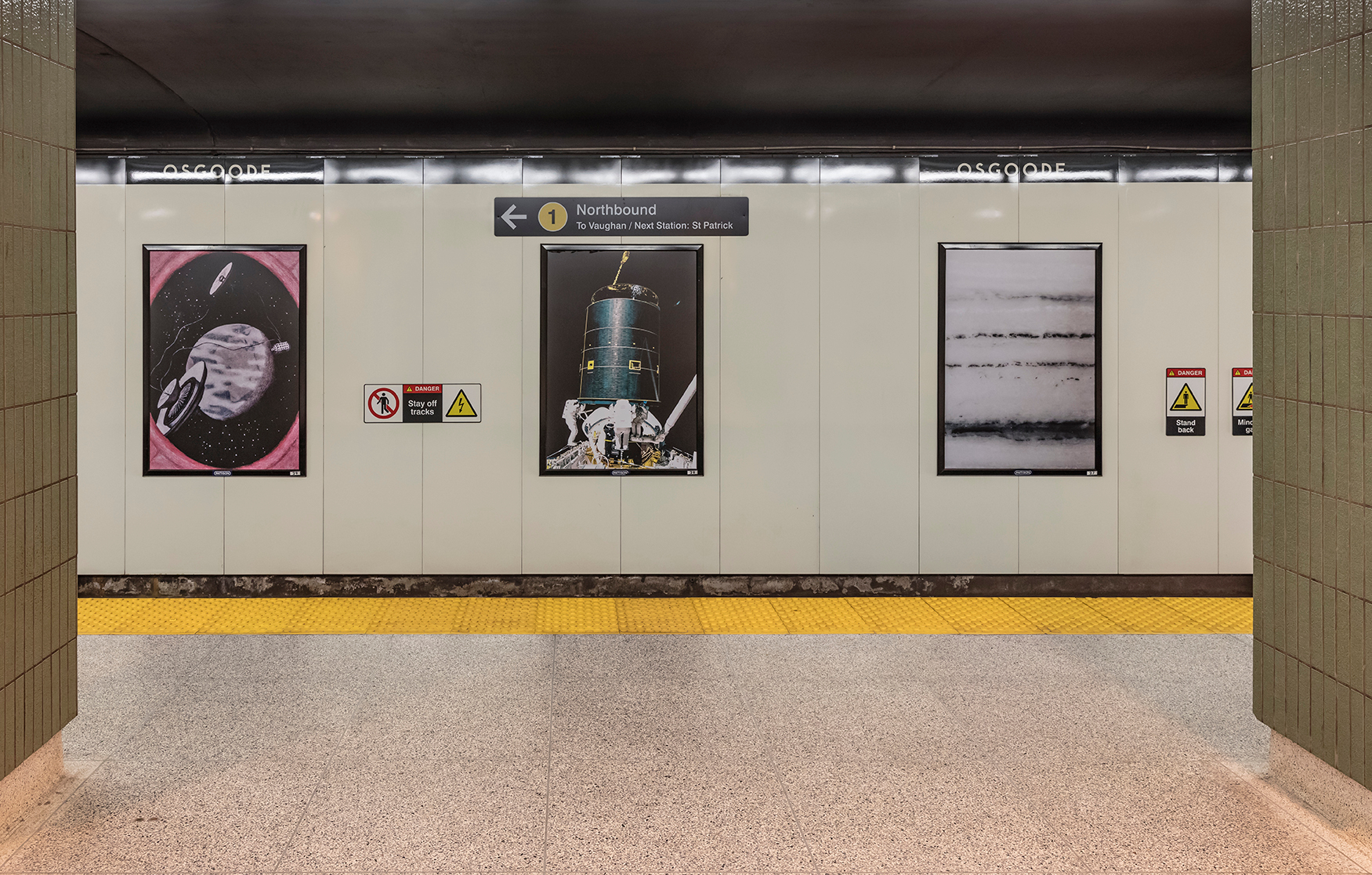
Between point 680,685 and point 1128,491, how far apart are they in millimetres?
3427

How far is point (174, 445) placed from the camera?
237 inches

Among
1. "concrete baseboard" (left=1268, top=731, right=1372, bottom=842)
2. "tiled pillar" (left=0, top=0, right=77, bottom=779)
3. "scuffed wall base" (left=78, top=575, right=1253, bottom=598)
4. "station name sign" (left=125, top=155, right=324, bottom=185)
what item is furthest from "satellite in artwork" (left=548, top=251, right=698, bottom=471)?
"concrete baseboard" (left=1268, top=731, right=1372, bottom=842)

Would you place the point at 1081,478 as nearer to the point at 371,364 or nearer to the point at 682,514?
the point at 682,514

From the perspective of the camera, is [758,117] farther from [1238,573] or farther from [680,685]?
[1238,573]

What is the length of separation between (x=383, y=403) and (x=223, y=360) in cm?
100

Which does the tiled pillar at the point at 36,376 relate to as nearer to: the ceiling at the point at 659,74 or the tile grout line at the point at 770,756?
the ceiling at the point at 659,74

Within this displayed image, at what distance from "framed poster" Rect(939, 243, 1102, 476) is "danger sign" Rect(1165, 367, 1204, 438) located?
48 centimetres

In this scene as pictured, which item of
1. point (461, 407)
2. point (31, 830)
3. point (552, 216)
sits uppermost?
point (552, 216)

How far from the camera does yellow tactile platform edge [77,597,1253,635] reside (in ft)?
17.5

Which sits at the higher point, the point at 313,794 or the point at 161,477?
the point at 161,477

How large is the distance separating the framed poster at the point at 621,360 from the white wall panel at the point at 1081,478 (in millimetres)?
2128

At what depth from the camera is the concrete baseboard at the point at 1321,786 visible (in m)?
3.00

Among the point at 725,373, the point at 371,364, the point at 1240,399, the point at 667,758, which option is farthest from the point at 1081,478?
the point at 371,364

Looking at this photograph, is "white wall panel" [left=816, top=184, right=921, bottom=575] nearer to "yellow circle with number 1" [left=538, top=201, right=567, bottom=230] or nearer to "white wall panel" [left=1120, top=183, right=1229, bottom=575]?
"white wall panel" [left=1120, top=183, right=1229, bottom=575]
